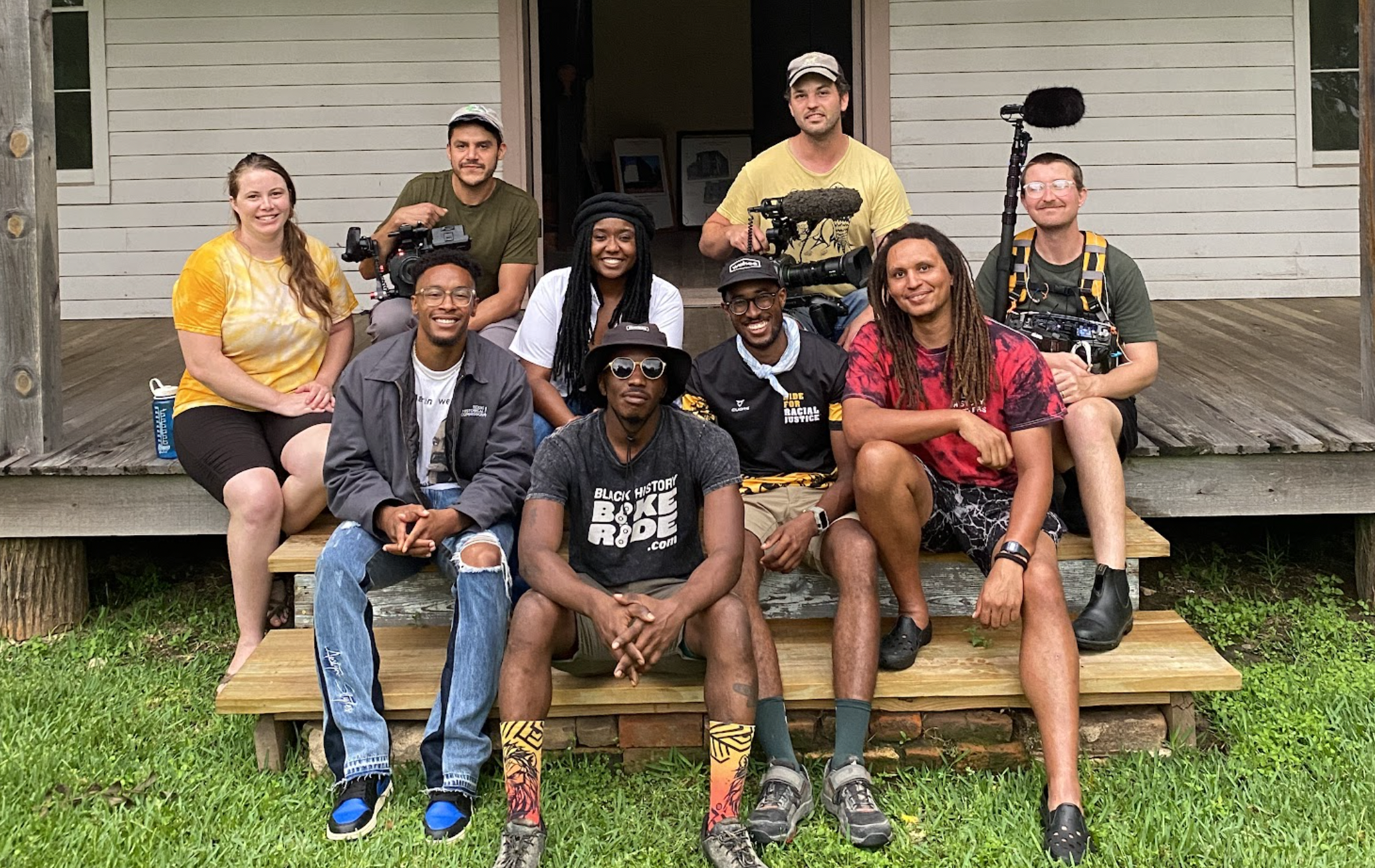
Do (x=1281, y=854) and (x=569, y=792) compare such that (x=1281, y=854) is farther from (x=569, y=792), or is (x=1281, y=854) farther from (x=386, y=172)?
(x=386, y=172)

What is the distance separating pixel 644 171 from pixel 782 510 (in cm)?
737

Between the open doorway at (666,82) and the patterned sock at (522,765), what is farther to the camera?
the open doorway at (666,82)

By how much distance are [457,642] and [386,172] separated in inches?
166

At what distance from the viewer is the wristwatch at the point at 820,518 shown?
140 inches

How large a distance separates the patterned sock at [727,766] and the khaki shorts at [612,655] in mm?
224

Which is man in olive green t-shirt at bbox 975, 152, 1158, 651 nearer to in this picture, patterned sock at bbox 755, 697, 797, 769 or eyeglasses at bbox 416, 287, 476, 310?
patterned sock at bbox 755, 697, 797, 769

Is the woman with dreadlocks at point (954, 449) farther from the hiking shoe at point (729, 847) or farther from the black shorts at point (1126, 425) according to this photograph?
the hiking shoe at point (729, 847)

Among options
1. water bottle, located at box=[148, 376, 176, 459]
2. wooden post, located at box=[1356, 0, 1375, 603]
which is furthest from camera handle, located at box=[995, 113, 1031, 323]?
water bottle, located at box=[148, 376, 176, 459]

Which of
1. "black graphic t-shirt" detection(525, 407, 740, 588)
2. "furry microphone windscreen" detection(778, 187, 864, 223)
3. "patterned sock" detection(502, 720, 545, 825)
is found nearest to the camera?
"patterned sock" detection(502, 720, 545, 825)

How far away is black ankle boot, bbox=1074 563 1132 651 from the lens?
3.44 metres

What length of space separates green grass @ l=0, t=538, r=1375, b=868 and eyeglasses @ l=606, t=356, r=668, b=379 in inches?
37.0

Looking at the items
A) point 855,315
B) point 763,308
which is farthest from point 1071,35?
point 763,308

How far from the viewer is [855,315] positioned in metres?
4.23

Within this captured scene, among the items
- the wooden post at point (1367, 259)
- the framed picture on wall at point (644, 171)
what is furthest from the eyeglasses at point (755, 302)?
the framed picture on wall at point (644, 171)
